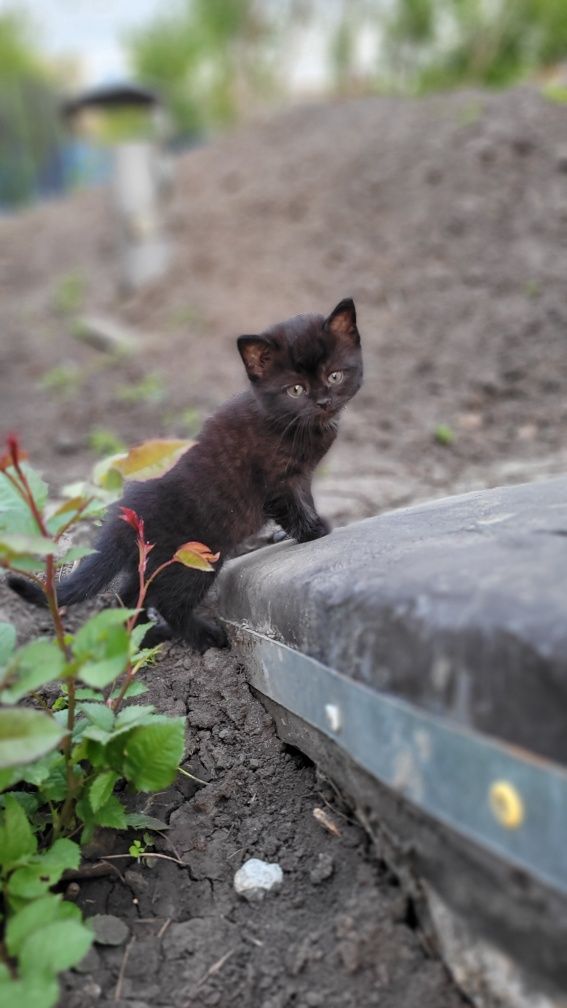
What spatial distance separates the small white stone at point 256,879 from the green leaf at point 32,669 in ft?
2.12

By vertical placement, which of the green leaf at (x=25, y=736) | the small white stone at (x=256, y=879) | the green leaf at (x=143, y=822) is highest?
the green leaf at (x=25, y=736)

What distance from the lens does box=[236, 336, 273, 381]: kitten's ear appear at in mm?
2533

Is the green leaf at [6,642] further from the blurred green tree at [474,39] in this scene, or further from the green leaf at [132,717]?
the blurred green tree at [474,39]

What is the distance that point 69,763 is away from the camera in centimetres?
169

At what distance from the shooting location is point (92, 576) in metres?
2.45

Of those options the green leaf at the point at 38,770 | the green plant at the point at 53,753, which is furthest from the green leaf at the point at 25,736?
the green leaf at the point at 38,770

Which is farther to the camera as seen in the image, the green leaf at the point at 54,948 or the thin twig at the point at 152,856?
the thin twig at the point at 152,856

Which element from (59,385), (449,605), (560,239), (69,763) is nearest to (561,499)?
(449,605)

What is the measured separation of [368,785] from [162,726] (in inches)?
15.9

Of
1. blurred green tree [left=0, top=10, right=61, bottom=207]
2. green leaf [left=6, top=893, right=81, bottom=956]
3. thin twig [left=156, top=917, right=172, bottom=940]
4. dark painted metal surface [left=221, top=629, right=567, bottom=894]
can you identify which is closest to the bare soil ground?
thin twig [left=156, top=917, right=172, bottom=940]

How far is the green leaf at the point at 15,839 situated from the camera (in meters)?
1.55

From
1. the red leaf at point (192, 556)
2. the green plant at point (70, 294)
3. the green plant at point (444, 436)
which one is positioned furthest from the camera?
the green plant at point (70, 294)

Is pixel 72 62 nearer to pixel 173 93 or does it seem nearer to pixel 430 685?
pixel 173 93

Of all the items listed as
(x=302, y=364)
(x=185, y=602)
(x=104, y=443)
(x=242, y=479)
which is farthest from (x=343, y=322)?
(x=104, y=443)
